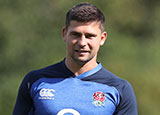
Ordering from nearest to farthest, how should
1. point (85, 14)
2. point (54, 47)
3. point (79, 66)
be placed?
point (85, 14) < point (79, 66) < point (54, 47)

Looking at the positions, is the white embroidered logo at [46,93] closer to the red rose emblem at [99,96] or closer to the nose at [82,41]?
the red rose emblem at [99,96]

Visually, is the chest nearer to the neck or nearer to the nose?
the neck

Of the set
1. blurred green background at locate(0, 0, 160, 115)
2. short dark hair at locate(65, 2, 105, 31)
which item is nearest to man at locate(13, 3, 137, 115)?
short dark hair at locate(65, 2, 105, 31)

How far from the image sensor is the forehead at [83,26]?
15.3 feet

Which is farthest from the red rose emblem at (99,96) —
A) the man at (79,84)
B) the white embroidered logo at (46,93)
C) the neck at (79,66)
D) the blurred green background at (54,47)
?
the blurred green background at (54,47)

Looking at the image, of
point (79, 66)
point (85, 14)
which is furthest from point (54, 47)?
point (85, 14)

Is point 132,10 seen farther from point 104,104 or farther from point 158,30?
point 104,104

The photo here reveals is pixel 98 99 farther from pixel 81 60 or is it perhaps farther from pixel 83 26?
pixel 83 26

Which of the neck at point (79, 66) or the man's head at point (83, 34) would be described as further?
the neck at point (79, 66)

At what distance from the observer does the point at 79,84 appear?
4762 mm

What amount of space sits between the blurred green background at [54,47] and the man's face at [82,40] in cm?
1090

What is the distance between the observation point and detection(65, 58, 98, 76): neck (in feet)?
15.8

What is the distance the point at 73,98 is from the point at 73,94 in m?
0.04

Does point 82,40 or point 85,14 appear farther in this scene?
point 85,14
